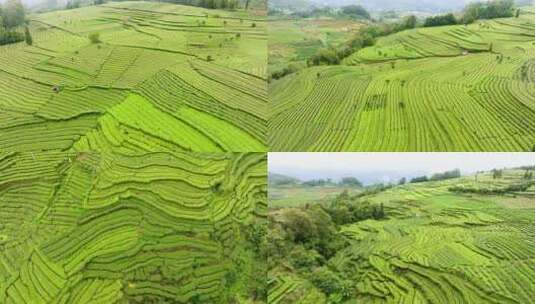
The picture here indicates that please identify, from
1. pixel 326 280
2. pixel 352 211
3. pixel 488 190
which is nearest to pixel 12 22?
pixel 352 211

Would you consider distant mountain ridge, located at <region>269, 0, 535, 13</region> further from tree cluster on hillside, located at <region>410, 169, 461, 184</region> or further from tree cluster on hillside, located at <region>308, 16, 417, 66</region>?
tree cluster on hillside, located at <region>410, 169, 461, 184</region>

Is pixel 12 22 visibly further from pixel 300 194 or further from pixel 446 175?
pixel 446 175

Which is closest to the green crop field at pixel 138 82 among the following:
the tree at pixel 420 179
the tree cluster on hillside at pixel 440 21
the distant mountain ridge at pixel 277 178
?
the distant mountain ridge at pixel 277 178

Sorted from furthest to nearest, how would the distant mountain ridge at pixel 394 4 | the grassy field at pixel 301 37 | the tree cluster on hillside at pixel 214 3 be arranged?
the tree cluster on hillside at pixel 214 3 → the distant mountain ridge at pixel 394 4 → the grassy field at pixel 301 37

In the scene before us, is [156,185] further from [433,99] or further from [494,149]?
[494,149]

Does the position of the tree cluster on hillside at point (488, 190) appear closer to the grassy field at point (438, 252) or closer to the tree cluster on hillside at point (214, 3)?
the grassy field at point (438, 252)

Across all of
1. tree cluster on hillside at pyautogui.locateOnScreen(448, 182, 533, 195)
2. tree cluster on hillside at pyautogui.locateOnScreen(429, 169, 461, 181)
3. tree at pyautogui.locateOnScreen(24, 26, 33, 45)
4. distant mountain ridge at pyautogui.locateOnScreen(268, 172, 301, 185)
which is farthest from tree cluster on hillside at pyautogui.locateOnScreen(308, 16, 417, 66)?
tree at pyautogui.locateOnScreen(24, 26, 33, 45)
